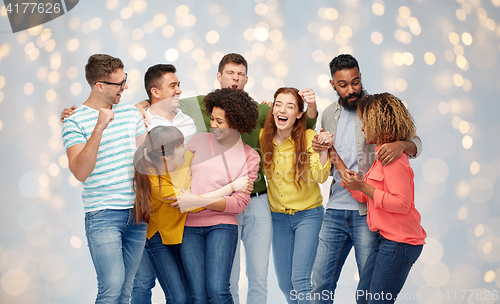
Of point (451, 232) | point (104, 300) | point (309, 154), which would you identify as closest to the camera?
point (104, 300)

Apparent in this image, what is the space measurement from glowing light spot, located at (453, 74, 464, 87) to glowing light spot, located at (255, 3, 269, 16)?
53.2 inches

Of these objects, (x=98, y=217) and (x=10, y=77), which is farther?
(x=10, y=77)

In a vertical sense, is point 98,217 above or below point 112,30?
below

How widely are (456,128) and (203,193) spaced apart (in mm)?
1870

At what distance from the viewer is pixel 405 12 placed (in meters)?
2.77

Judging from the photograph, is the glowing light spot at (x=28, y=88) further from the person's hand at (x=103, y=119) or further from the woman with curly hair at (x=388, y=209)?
the woman with curly hair at (x=388, y=209)

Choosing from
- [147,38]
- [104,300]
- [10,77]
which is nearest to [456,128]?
[147,38]

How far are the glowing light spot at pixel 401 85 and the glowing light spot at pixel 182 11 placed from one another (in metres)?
1.52

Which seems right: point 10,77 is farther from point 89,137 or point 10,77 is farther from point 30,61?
point 89,137

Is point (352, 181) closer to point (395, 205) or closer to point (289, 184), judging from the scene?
point (395, 205)

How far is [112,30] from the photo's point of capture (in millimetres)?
2771

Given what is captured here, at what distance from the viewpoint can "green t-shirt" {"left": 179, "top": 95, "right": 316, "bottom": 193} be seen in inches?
78.2

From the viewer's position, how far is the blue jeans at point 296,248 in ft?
6.13

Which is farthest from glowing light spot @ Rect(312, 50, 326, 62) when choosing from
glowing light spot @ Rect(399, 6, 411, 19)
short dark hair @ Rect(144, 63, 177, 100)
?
short dark hair @ Rect(144, 63, 177, 100)
